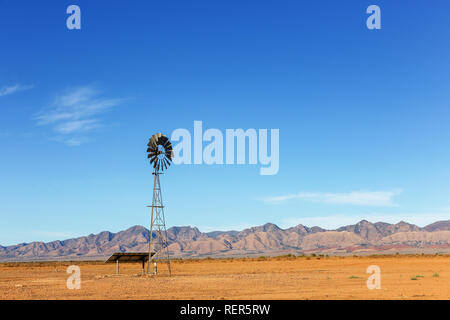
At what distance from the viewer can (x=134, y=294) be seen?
23.0 meters

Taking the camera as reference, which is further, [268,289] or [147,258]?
[147,258]
